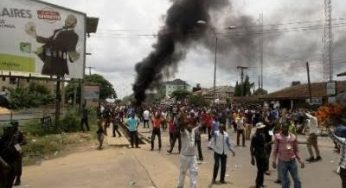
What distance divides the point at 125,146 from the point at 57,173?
7.53 metres

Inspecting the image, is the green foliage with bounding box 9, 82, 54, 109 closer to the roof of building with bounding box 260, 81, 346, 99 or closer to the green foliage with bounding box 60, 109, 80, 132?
the roof of building with bounding box 260, 81, 346, 99

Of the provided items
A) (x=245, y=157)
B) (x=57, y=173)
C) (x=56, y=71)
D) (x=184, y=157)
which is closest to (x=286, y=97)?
(x=56, y=71)

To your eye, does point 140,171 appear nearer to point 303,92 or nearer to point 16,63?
point 16,63

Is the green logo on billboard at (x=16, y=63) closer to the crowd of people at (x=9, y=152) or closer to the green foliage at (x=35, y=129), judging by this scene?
the green foliage at (x=35, y=129)

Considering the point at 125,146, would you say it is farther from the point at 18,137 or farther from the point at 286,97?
the point at 286,97

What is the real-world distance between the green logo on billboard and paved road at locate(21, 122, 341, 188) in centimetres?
842

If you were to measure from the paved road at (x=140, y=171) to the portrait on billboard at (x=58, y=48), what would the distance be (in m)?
9.34

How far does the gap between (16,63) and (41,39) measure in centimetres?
192

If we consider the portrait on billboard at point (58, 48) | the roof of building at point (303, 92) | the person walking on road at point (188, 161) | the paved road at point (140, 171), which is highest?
the portrait on billboard at point (58, 48)

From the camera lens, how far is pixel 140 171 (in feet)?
52.6

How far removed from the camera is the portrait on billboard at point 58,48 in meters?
29.6

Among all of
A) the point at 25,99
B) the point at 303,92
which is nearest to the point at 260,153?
the point at 303,92

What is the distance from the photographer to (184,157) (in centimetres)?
1142

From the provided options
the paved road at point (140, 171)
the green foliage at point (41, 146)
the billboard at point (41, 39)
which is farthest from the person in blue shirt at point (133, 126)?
the billboard at point (41, 39)
